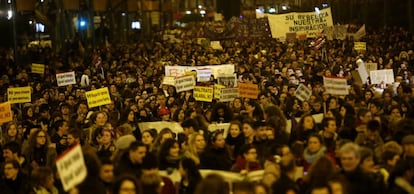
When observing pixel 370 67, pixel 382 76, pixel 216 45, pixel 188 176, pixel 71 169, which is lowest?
pixel 188 176

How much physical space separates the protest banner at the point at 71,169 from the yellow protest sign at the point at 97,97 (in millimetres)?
8335

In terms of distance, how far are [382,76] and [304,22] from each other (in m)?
8.13

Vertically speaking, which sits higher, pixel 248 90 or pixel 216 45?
pixel 216 45

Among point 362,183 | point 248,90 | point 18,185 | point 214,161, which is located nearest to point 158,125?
point 248,90

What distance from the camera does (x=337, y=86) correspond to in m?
14.4

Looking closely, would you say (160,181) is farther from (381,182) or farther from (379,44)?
(379,44)

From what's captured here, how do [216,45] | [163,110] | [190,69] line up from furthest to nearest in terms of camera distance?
[216,45]
[190,69]
[163,110]

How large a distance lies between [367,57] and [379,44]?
8.28 metres

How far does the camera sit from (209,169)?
373 inches

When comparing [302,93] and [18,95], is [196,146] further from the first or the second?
[18,95]

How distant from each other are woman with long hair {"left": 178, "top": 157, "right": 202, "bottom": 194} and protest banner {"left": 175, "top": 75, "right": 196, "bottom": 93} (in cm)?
821

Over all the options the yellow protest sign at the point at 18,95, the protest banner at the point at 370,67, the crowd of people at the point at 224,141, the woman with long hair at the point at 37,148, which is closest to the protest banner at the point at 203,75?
the crowd of people at the point at 224,141

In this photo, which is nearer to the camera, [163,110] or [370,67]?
[163,110]

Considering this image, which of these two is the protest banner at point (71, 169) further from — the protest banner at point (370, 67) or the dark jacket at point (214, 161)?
the protest banner at point (370, 67)
